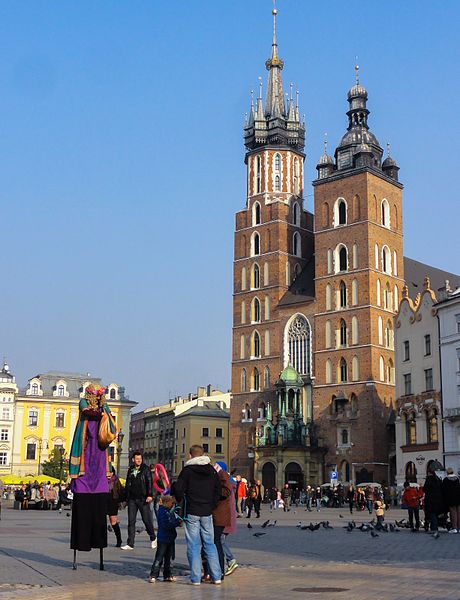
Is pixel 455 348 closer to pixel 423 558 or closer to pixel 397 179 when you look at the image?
pixel 397 179

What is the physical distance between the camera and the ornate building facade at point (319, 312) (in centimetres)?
6338

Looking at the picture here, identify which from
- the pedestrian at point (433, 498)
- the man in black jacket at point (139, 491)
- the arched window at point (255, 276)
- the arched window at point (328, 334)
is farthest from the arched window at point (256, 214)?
the man in black jacket at point (139, 491)

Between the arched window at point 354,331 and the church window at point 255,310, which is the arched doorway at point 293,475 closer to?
the arched window at point 354,331

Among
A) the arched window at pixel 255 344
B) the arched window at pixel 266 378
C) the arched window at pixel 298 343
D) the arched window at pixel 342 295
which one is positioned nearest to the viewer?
the arched window at pixel 342 295

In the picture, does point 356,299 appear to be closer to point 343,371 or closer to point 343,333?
point 343,333

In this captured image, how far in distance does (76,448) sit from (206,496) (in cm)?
198

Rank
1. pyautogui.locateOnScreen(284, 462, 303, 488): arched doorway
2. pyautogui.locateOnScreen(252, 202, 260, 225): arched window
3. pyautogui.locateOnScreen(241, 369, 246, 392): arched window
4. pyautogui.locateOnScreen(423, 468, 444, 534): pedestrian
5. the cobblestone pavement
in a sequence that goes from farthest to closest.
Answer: pyautogui.locateOnScreen(252, 202, 260, 225): arched window
pyautogui.locateOnScreen(241, 369, 246, 392): arched window
pyautogui.locateOnScreen(284, 462, 303, 488): arched doorway
pyautogui.locateOnScreen(423, 468, 444, 534): pedestrian
the cobblestone pavement

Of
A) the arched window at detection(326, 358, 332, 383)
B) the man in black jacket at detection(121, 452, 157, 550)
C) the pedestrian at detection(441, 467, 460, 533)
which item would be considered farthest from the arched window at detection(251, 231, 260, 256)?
the man in black jacket at detection(121, 452, 157, 550)

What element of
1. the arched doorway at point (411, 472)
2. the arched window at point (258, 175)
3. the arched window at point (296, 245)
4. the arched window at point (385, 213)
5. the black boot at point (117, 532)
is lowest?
the black boot at point (117, 532)

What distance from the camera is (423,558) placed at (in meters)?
13.6

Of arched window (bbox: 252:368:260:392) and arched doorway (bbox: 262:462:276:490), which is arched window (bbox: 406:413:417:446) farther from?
arched window (bbox: 252:368:260:392)

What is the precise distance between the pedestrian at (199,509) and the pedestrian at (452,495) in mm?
11267

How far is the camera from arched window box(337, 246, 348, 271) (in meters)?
66.9

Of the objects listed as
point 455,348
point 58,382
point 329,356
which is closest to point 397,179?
point 329,356
